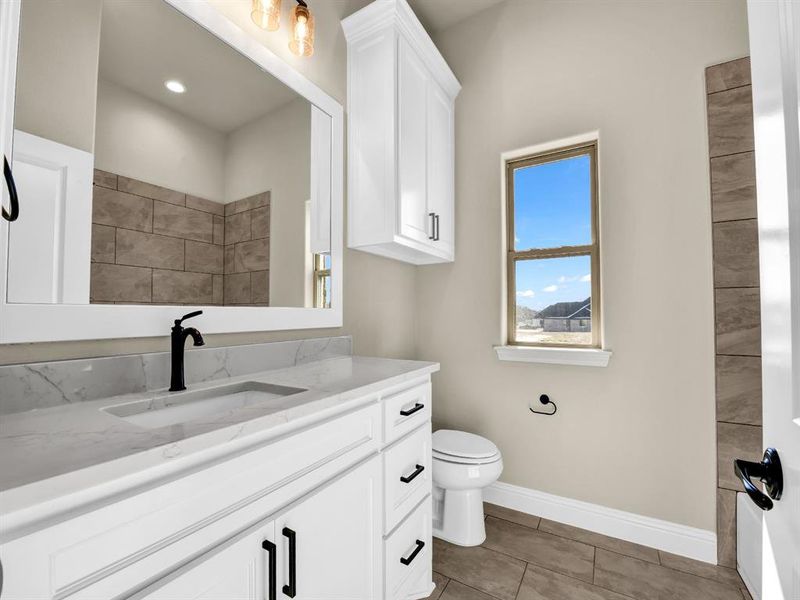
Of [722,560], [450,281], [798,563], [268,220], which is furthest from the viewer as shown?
[450,281]

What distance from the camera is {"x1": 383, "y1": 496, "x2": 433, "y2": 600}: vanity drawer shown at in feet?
3.99

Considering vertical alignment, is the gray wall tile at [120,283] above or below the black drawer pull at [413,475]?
above

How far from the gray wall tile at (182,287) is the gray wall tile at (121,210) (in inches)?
5.8

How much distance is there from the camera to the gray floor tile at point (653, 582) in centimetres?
151

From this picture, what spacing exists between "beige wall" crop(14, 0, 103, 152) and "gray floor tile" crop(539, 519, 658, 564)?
2.51 m

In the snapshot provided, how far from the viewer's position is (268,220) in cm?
145

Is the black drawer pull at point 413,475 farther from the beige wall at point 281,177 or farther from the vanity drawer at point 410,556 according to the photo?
the beige wall at point 281,177

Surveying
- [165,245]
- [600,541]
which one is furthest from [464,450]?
[165,245]

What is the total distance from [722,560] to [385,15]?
295 cm

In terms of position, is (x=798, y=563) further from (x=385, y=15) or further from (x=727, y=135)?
(x=385, y=15)

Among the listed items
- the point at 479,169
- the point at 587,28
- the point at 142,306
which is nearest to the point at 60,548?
the point at 142,306

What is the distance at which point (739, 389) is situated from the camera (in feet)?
5.45

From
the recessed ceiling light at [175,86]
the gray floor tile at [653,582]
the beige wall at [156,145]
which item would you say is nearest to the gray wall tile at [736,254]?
the gray floor tile at [653,582]

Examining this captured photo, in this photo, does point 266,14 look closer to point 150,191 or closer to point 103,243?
point 150,191
